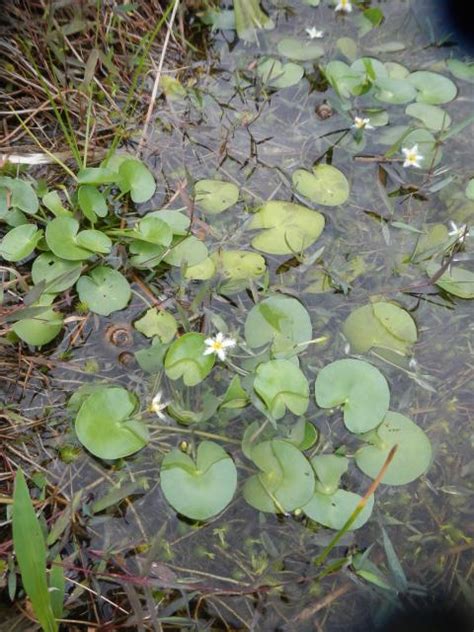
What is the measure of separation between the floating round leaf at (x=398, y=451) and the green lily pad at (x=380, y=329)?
225 millimetres

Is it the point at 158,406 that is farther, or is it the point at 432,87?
the point at 432,87

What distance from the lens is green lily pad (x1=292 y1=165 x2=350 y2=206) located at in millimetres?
Answer: 2061

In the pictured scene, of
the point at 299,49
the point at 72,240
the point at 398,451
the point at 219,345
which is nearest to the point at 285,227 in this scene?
the point at 219,345

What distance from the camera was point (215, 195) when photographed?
2.04 metres

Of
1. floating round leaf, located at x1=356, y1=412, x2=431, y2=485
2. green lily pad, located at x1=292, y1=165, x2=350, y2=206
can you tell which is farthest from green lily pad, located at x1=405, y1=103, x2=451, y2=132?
floating round leaf, located at x1=356, y1=412, x2=431, y2=485

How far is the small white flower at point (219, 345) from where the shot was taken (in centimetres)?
167

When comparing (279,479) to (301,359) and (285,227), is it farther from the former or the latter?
(285,227)

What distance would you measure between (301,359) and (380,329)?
0.79 feet

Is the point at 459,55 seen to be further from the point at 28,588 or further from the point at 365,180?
the point at 28,588

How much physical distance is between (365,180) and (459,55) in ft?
2.54

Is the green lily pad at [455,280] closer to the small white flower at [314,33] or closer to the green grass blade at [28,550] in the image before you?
the small white flower at [314,33]

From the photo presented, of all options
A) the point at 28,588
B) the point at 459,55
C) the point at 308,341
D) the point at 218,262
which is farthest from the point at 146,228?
the point at 459,55

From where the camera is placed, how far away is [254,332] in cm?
175

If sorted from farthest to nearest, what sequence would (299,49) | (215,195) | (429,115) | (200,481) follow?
(299,49) → (429,115) → (215,195) → (200,481)
